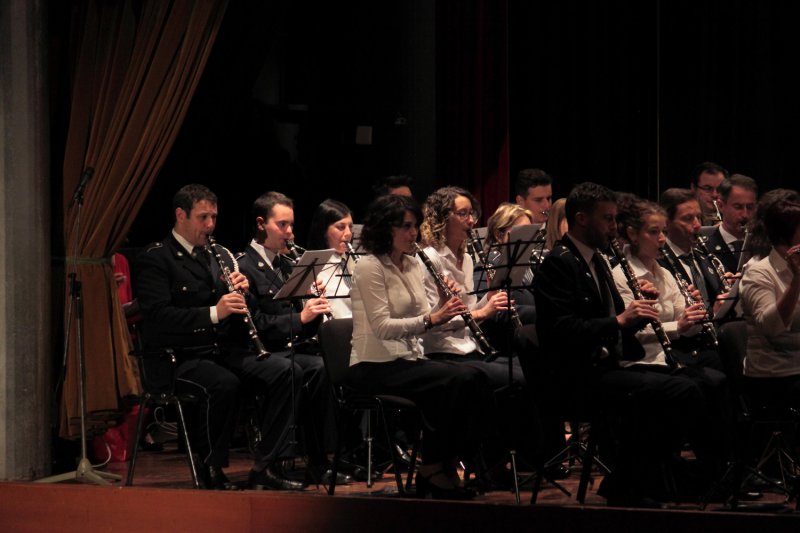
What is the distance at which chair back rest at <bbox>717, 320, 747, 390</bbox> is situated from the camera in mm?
4988

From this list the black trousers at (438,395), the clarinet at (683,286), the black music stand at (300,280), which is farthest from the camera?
the black music stand at (300,280)

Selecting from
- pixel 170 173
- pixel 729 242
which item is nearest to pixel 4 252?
pixel 170 173

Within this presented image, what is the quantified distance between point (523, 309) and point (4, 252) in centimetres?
249

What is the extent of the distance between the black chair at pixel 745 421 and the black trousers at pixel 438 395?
103cm

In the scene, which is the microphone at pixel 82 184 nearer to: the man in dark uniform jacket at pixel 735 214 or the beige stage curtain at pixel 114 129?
the beige stage curtain at pixel 114 129

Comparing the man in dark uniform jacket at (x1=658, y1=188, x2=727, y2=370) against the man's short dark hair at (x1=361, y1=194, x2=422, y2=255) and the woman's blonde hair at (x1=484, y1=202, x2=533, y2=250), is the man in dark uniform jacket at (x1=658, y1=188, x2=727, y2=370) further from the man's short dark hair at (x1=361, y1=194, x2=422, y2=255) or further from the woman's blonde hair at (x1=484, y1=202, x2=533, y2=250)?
the man's short dark hair at (x1=361, y1=194, x2=422, y2=255)

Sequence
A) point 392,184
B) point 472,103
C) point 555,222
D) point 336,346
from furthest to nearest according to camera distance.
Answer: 1. point 472,103
2. point 392,184
3. point 555,222
4. point 336,346

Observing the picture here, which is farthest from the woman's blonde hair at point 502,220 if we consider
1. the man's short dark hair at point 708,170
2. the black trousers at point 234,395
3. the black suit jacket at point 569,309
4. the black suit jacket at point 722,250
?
the man's short dark hair at point 708,170

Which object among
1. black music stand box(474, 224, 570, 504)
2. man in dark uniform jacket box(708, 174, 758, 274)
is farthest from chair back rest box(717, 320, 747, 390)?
man in dark uniform jacket box(708, 174, 758, 274)

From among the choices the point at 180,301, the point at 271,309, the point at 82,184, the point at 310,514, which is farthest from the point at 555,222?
the point at 310,514

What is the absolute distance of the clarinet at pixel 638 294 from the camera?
16.3ft

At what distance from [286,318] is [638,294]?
185 centimetres

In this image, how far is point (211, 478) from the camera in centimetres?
557

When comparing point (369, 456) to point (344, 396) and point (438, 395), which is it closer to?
point (344, 396)
